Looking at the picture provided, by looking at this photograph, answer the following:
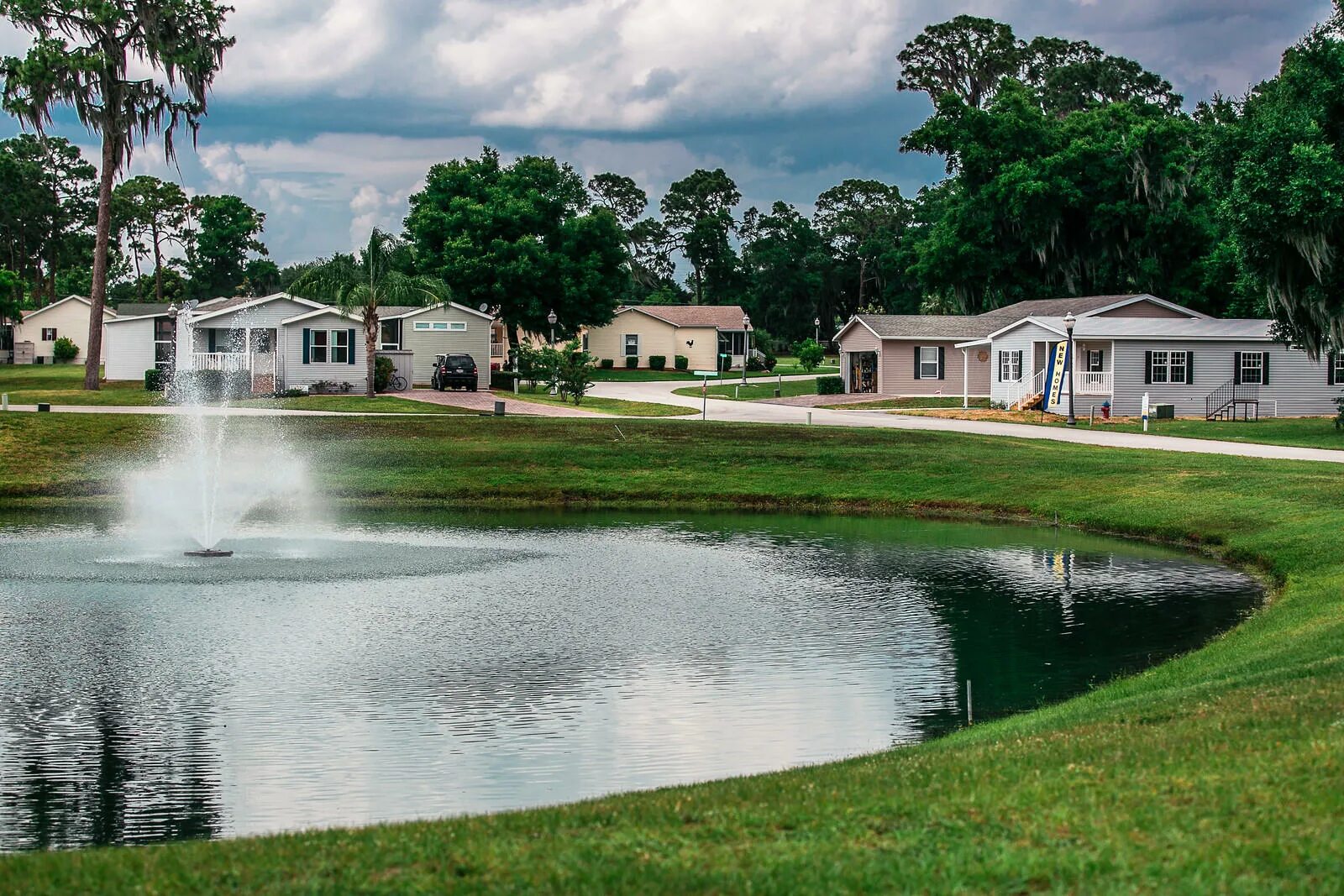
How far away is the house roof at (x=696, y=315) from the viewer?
96.3 metres

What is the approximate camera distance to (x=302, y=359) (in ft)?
190

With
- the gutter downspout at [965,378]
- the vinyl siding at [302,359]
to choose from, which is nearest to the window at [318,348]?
the vinyl siding at [302,359]

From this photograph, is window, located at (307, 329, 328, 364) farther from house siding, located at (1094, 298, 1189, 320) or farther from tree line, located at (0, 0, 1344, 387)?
house siding, located at (1094, 298, 1189, 320)

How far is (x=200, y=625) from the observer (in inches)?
694

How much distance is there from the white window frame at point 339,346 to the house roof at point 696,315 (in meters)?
37.4

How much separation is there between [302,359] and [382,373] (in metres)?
3.30

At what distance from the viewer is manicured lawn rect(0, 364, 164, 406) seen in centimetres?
5047

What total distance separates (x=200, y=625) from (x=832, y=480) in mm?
19537

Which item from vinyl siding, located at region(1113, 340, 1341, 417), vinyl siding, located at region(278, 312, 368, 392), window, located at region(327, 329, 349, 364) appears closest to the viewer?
vinyl siding, located at region(1113, 340, 1341, 417)

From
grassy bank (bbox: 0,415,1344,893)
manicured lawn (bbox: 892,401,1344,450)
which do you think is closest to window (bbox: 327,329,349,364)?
manicured lawn (bbox: 892,401,1344,450)

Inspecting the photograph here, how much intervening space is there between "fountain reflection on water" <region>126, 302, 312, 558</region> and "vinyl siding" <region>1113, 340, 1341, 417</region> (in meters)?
30.8

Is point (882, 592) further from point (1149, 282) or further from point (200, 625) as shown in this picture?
point (1149, 282)

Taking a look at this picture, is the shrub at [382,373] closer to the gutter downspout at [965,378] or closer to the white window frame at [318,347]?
the white window frame at [318,347]

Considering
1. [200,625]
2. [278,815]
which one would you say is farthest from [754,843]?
[200,625]
